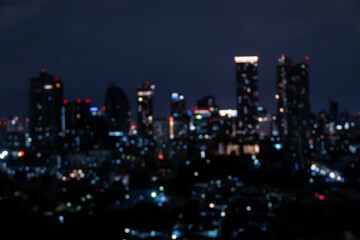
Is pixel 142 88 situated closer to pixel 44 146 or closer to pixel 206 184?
pixel 44 146

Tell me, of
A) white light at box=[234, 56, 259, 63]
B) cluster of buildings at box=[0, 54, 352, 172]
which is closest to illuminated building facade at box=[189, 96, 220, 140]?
cluster of buildings at box=[0, 54, 352, 172]

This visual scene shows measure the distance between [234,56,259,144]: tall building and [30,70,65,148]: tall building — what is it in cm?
1981

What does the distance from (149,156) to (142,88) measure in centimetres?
2613

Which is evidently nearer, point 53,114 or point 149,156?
point 149,156

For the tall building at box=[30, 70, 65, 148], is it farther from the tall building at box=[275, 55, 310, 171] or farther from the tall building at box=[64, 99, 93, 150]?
the tall building at box=[275, 55, 310, 171]

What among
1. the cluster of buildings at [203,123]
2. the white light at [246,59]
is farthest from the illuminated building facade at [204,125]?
the white light at [246,59]

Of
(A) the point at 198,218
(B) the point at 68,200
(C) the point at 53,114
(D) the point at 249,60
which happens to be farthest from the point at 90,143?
(D) the point at 249,60

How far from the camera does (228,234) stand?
777 centimetres

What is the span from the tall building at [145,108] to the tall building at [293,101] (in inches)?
428

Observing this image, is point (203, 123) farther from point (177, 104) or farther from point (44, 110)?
point (44, 110)

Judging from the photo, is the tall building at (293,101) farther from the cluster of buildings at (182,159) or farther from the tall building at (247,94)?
the tall building at (247,94)

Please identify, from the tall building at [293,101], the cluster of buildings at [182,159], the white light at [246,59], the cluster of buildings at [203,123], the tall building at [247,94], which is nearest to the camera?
the cluster of buildings at [182,159]

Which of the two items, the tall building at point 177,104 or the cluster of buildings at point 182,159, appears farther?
the tall building at point 177,104

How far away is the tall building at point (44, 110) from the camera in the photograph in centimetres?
2903
